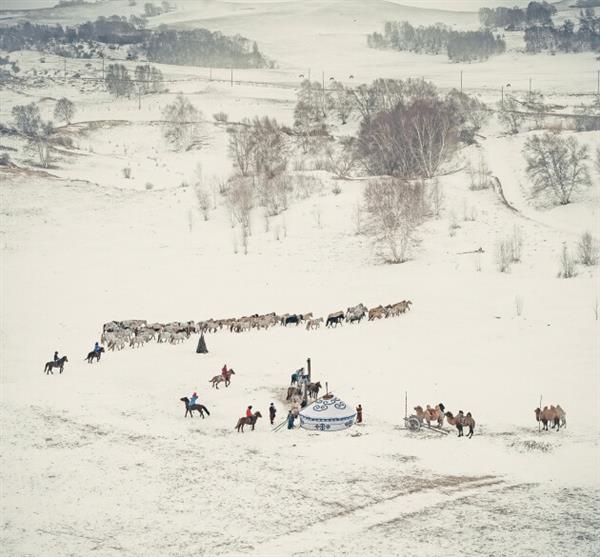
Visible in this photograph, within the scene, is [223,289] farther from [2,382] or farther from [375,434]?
[375,434]

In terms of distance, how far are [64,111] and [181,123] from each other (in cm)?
2342

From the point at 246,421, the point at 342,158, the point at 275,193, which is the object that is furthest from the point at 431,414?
the point at 342,158

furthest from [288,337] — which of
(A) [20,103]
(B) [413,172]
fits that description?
(A) [20,103]

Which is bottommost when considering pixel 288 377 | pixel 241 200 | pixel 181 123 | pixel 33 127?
pixel 288 377

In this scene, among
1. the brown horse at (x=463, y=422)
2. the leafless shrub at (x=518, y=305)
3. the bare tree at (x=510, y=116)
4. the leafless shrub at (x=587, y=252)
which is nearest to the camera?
the brown horse at (x=463, y=422)

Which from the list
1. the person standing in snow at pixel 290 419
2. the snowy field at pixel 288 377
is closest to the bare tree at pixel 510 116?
the snowy field at pixel 288 377

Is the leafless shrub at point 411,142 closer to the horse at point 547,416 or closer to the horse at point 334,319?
the horse at point 334,319

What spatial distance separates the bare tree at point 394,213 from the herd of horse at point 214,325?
46.0 feet

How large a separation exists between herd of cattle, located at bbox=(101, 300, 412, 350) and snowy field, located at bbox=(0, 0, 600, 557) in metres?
1.05

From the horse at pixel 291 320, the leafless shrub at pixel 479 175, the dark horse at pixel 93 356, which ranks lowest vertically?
the horse at pixel 291 320

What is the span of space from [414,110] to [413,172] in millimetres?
7800

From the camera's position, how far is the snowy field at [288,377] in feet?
63.2

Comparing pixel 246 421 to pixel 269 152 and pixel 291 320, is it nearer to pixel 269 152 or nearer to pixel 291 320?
pixel 291 320

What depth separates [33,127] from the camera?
11525cm
